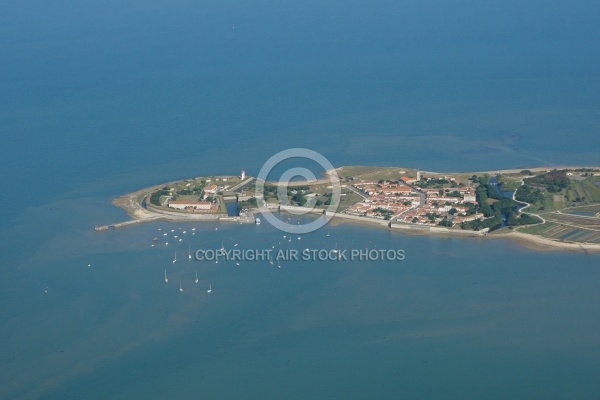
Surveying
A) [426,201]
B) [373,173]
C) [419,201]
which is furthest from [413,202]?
[373,173]

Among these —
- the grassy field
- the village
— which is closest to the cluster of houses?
the village

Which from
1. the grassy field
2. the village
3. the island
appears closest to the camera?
the island

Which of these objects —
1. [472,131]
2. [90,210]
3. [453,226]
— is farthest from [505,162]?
[90,210]

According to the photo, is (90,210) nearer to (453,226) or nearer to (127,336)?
(127,336)

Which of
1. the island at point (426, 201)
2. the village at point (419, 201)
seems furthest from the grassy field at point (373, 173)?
the village at point (419, 201)

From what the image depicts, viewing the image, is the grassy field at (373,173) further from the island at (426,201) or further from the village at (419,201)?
the village at (419,201)

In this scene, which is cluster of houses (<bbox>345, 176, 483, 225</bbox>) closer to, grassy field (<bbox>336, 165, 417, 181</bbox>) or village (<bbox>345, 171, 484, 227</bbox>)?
village (<bbox>345, 171, 484, 227</bbox>)
